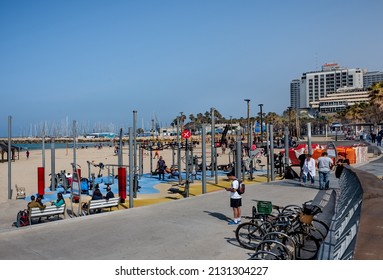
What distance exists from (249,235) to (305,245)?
115 centimetres

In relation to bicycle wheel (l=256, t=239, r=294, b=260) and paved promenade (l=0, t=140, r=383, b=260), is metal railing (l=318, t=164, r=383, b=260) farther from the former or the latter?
paved promenade (l=0, t=140, r=383, b=260)

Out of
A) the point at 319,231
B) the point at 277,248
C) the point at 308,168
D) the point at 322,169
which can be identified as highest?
the point at 322,169

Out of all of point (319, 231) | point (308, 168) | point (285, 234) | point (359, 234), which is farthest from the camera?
point (308, 168)

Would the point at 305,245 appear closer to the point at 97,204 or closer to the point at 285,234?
the point at 285,234

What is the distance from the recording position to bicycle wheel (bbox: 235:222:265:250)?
7.82 meters

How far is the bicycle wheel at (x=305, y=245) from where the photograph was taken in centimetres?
695

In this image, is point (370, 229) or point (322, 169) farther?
point (322, 169)

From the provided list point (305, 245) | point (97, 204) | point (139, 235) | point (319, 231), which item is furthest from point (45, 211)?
point (319, 231)

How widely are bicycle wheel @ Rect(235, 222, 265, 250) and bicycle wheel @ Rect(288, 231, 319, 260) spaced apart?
2.75ft

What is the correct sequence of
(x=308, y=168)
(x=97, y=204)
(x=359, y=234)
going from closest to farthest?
(x=359, y=234), (x=97, y=204), (x=308, y=168)

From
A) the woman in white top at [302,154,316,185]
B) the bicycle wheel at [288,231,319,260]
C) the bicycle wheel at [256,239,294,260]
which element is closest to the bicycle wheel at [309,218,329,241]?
the bicycle wheel at [288,231,319,260]

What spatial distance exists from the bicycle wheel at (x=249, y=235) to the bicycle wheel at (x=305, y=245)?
2.75ft

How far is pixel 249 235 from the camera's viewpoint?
26.1 ft
